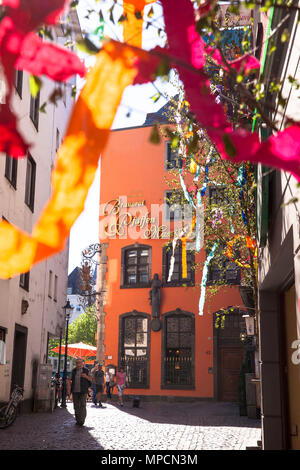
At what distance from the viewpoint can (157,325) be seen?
29656 mm

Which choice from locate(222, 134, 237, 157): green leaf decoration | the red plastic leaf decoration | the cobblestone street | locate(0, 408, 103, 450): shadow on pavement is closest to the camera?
locate(222, 134, 237, 157): green leaf decoration

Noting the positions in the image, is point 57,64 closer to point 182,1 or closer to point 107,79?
point 107,79

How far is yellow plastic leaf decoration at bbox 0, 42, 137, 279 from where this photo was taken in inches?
94.3

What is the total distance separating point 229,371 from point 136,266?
7.65 m

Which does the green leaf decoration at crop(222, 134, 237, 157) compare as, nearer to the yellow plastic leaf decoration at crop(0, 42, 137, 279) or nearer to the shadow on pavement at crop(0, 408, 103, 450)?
the yellow plastic leaf decoration at crop(0, 42, 137, 279)

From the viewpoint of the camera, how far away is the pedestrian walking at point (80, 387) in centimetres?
1410

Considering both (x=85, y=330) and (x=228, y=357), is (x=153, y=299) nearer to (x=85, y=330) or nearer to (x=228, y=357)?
(x=228, y=357)

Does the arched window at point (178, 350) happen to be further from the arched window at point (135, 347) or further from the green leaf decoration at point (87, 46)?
the green leaf decoration at point (87, 46)

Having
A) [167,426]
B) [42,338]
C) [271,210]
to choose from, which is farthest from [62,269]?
[271,210]

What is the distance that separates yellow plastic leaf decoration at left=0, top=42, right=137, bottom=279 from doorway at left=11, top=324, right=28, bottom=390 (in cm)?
1639

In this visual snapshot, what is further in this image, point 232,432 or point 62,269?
point 62,269

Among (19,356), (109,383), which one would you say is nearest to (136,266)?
(109,383)

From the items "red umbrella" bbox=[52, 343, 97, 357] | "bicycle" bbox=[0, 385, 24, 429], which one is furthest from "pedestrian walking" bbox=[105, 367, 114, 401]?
"bicycle" bbox=[0, 385, 24, 429]

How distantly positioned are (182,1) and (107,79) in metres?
0.71
